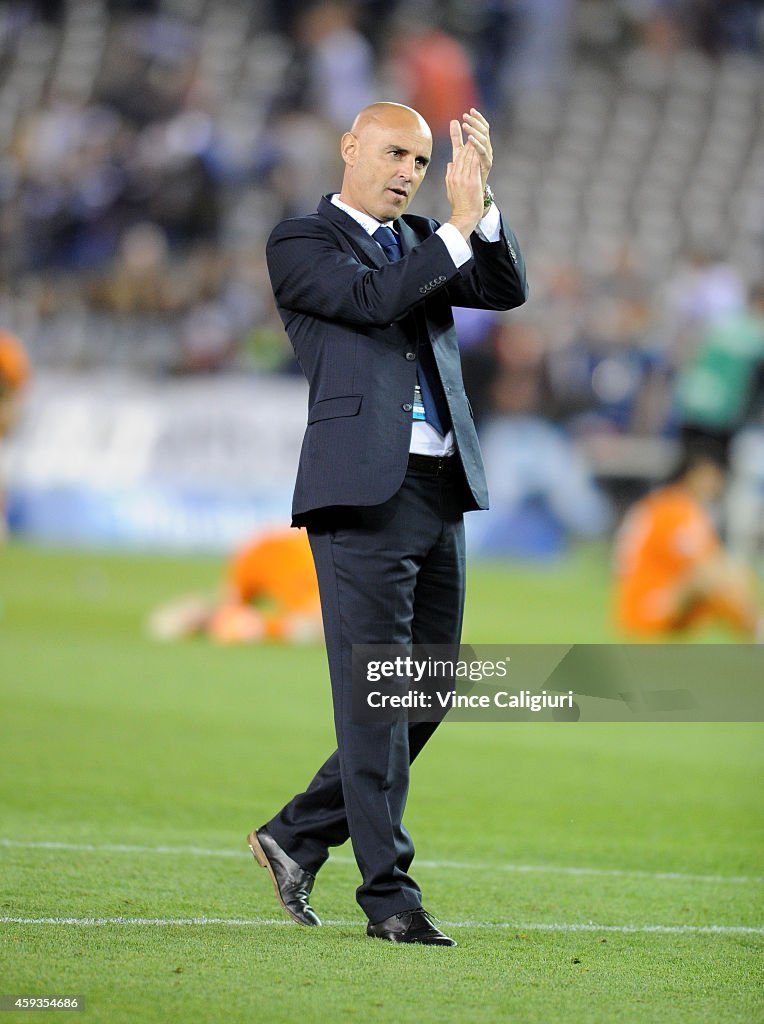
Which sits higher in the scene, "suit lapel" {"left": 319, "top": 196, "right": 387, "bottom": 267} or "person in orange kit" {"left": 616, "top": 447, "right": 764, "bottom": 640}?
"suit lapel" {"left": 319, "top": 196, "right": 387, "bottom": 267}

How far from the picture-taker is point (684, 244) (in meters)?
22.0

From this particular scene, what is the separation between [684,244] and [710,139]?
8.05ft

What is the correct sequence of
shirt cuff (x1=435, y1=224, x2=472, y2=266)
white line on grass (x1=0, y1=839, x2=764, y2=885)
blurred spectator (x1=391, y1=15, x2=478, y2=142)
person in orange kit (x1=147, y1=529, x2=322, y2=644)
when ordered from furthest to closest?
blurred spectator (x1=391, y1=15, x2=478, y2=142) < person in orange kit (x1=147, y1=529, x2=322, y2=644) < white line on grass (x1=0, y1=839, x2=764, y2=885) < shirt cuff (x1=435, y1=224, x2=472, y2=266)

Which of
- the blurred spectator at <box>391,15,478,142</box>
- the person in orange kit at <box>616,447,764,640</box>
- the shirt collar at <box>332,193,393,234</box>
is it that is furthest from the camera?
the blurred spectator at <box>391,15,478,142</box>

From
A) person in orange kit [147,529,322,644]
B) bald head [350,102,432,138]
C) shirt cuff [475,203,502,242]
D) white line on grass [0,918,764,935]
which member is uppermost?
bald head [350,102,432,138]

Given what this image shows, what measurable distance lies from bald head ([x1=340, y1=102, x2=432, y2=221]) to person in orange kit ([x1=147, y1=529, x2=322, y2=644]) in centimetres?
669

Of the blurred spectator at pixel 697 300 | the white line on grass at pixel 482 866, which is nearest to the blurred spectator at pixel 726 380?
the blurred spectator at pixel 697 300

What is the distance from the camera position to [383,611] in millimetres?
4180

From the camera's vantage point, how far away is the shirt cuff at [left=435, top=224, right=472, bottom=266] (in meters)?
4.04

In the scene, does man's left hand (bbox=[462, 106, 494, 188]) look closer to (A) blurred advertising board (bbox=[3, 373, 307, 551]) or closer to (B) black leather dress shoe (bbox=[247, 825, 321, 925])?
(B) black leather dress shoe (bbox=[247, 825, 321, 925])

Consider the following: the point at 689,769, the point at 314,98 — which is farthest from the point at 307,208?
the point at 689,769

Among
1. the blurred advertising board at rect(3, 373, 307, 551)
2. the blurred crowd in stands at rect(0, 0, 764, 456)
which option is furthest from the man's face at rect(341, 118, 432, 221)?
the blurred advertising board at rect(3, 373, 307, 551)

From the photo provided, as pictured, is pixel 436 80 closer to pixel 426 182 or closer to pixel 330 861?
pixel 426 182

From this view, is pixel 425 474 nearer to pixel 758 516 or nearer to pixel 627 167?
pixel 758 516
